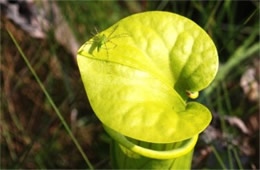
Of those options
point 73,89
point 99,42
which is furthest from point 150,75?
point 73,89

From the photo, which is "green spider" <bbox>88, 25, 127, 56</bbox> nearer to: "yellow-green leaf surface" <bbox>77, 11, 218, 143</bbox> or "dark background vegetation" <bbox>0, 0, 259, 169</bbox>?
"yellow-green leaf surface" <bbox>77, 11, 218, 143</bbox>

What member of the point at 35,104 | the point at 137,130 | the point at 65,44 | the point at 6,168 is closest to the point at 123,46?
the point at 137,130

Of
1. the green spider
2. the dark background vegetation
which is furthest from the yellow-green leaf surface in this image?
the dark background vegetation

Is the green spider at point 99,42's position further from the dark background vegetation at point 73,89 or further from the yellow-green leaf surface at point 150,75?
the dark background vegetation at point 73,89

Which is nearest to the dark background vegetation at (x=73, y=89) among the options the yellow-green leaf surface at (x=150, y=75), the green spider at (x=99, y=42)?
the yellow-green leaf surface at (x=150, y=75)

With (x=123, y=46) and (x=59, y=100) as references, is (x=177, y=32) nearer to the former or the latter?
(x=123, y=46)
